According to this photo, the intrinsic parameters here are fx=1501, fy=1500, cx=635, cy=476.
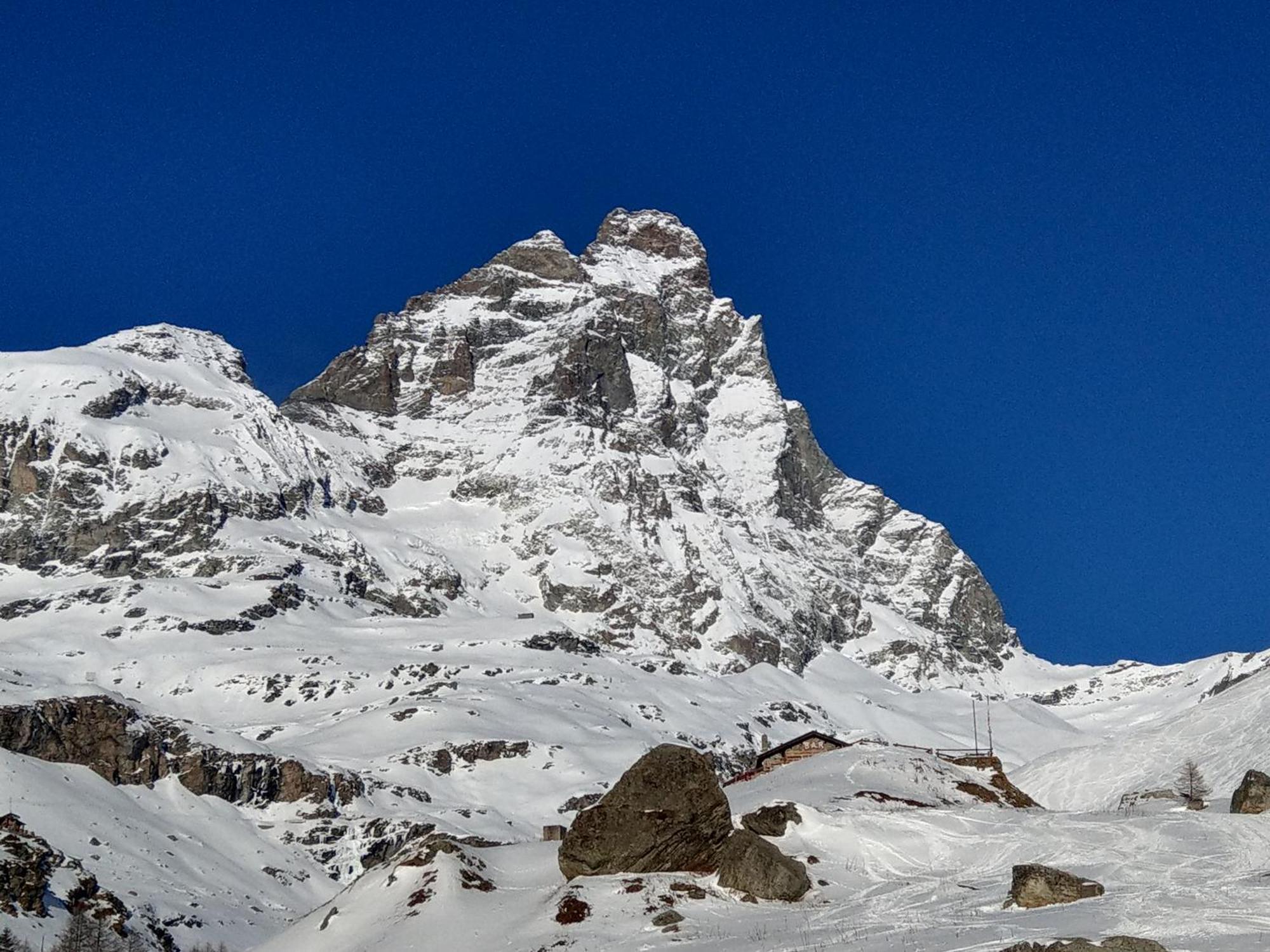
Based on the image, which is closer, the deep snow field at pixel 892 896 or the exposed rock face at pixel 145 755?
the deep snow field at pixel 892 896

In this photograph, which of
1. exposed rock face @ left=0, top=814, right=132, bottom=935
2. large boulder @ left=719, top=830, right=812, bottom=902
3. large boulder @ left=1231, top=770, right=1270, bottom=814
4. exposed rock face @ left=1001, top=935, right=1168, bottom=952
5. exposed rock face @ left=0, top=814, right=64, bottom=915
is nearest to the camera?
exposed rock face @ left=1001, top=935, right=1168, bottom=952

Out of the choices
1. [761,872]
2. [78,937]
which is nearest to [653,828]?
[761,872]

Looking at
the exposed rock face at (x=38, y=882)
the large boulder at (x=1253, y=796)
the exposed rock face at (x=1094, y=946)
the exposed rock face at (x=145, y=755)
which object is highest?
the exposed rock face at (x=145, y=755)

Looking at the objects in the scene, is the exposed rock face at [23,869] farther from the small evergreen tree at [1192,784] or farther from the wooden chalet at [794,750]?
the small evergreen tree at [1192,784]

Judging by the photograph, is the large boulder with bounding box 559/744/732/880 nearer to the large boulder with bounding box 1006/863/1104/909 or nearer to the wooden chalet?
the large boulder with bounding box 1006/863/1104/909

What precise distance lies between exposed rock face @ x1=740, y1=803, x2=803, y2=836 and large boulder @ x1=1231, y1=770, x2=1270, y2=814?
47.0 feet

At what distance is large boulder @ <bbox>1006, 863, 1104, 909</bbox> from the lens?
37.5 m

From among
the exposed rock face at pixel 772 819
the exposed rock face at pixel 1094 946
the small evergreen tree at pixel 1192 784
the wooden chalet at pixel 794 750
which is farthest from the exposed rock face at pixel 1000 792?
the exposed rock face at pixel 1094 946

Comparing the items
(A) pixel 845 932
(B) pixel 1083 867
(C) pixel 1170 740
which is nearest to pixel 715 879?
(A) pixel 845 932

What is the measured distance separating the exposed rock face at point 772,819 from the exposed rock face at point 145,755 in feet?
486

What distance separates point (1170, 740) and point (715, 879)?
97.3 ft

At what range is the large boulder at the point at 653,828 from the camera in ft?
145

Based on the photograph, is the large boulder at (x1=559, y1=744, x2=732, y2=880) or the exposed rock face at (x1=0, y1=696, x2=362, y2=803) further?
the exposed rock face at (x1=0, y1=696, x2=362, y2=803)

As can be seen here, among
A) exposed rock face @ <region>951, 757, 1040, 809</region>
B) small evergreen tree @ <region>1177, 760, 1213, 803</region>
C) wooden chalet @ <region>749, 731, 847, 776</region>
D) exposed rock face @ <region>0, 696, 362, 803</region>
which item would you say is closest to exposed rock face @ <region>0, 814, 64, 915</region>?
wooden chalet @ <region>749, 731, 847, 776</region>
